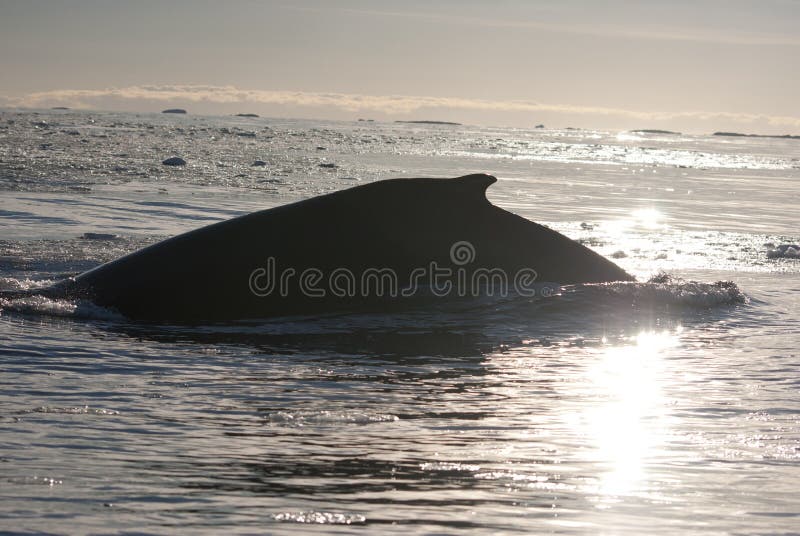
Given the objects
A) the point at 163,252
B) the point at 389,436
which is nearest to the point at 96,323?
the point at 163,252

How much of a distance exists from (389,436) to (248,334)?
3.34 metres

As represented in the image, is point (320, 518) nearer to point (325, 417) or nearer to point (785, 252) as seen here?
point (325, 417)

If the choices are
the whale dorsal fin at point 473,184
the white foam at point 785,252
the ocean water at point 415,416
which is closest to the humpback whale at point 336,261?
the whale dorsal fin at point 473,184

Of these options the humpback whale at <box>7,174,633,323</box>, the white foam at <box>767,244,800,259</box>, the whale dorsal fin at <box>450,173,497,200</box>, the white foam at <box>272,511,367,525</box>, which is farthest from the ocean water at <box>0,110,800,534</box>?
the white foam at <box>767,244,800,259</box>

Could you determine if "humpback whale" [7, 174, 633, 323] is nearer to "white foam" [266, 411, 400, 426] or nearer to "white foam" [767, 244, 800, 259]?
"white foam" [266, 411, 400, 426]

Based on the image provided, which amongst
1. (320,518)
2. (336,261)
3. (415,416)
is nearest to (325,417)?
(415,416)

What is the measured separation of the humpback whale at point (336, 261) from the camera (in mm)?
9523

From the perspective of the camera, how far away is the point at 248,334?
29.1 ft

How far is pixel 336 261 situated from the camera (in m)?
9.68

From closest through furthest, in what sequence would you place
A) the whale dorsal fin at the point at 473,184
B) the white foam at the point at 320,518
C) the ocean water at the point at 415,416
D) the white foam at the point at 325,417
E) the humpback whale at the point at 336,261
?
the white foam at the point at 320,518
the ocean water at the point at 415,416
the white foam at the point at 325,417
the humpback whale at the point at 336,261
the whale dorsal fin at the point at 473,184

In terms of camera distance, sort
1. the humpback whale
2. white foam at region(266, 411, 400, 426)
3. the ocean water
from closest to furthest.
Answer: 1. the ocean water
2. white foam at region(266, 411, 400, 426)
3. the humpback whale

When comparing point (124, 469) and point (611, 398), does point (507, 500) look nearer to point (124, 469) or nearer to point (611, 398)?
point (124, 469)

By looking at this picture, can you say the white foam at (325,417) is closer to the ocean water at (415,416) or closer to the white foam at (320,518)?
the ocean water at (415,416)

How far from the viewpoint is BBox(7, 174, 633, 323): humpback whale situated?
31.2 feet
